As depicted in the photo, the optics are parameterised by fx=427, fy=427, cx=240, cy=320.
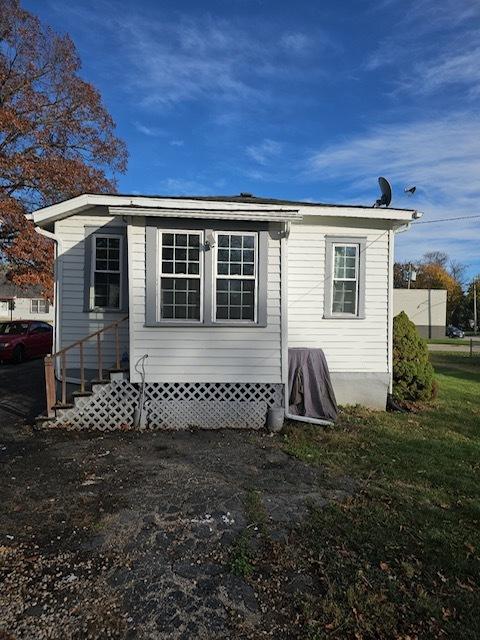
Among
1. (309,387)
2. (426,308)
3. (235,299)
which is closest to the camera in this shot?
(235,299)

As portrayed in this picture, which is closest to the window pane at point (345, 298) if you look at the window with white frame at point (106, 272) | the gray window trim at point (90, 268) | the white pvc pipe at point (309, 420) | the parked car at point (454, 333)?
the white pvc pipe at point (309, 420)

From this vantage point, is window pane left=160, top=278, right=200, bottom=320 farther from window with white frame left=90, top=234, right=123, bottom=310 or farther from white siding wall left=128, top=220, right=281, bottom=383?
window with white frame left=90, top=234, right=123, bottom=310

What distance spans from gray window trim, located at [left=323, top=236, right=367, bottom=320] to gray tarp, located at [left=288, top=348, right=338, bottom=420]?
4.26 feet

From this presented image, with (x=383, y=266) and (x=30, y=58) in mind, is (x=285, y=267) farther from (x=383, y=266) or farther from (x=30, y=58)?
(x=30, y=58)

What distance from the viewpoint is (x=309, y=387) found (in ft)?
25.6

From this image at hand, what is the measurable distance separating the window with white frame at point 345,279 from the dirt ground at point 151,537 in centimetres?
380

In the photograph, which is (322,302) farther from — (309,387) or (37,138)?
(37,138)

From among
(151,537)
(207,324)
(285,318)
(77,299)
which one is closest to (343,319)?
(285,318)

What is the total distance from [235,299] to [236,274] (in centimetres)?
43

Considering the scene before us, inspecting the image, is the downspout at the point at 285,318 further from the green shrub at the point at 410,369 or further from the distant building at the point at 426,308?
the distant building at the point at 426,308

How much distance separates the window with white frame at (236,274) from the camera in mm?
7301

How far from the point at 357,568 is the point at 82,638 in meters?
1.93

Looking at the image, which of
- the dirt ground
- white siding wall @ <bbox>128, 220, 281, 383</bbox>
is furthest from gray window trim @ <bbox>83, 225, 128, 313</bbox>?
the dirt ground

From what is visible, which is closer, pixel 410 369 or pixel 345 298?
pixel 345 298
